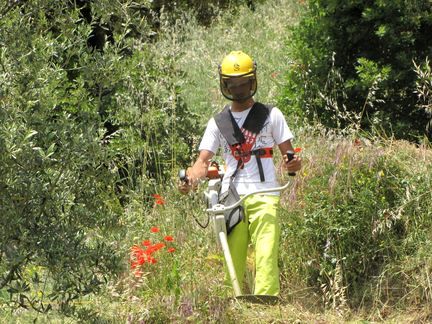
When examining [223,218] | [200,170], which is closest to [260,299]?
[223,218]

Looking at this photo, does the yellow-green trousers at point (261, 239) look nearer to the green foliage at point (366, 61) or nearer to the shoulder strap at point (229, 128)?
the shoulder strap at point (229, 128)

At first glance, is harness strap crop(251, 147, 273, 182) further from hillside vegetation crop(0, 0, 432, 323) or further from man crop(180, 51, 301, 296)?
hillside vegetation crop(0, 0, 432, 323)

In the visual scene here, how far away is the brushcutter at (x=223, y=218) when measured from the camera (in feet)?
18.7

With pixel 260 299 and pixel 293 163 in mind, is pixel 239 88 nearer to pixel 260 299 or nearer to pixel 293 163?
pixel 293 163

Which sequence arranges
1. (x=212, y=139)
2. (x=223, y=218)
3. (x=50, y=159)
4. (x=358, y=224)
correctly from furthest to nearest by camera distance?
(x=358, y=224) < (x=212, y=139) < (x=223, y=218) < (x=50, y=159)

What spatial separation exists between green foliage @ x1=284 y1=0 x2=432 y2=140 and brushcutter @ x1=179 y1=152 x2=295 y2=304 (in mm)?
2057

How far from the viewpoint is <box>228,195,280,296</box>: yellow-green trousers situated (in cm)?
586

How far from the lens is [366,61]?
802 centimetres

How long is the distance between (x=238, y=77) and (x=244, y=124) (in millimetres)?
293

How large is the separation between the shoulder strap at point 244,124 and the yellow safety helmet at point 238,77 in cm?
11

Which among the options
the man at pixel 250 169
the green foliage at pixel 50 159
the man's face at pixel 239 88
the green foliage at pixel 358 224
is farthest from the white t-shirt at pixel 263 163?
the green foliage at pixel 50 159

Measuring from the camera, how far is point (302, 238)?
6.66 meters

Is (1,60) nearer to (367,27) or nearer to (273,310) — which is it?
(273,310)

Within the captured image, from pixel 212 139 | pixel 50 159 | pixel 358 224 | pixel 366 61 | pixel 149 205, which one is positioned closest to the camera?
pixel 50 159
